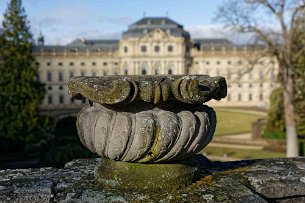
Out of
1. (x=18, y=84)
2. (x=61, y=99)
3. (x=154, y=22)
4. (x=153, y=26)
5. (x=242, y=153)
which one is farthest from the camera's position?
(x=154, y=22)

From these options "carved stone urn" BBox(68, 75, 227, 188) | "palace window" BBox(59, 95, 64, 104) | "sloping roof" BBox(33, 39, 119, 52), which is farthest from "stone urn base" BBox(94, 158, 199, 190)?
"sloping roof" BBox(33, 39, 119, 52)

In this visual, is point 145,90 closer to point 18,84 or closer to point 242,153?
point 242,153

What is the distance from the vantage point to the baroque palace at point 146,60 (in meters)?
62.8

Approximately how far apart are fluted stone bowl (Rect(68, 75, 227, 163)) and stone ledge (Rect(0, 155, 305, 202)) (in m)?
0.32

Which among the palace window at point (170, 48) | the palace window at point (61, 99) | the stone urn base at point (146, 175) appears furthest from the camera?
the palace window at point (170, 48)

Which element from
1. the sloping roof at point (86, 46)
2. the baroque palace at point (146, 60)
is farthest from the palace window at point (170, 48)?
the sloping roof at point (86, 46)

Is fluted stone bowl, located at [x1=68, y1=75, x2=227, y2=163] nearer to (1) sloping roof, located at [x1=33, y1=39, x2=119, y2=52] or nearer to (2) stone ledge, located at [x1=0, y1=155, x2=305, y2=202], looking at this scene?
(2) stone ledge, located at [x1=0, y1=155, x2=305, y2=202]

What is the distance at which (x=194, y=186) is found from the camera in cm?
351

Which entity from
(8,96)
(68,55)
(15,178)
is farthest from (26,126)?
(68,55)

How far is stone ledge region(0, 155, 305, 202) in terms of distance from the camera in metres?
3.21

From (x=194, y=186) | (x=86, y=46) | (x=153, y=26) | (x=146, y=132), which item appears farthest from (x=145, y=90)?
Answer: (x=86, y=46)

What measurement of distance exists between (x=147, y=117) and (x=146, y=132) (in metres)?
0.12

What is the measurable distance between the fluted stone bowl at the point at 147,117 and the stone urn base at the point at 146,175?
77 mm

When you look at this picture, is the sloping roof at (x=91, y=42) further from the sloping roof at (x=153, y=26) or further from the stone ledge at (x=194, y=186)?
the stone ledge at (x=194, y=186)
